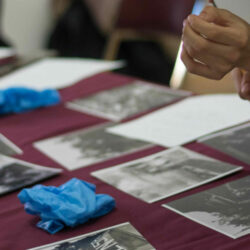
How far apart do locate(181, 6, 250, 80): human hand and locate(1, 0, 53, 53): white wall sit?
2.81m

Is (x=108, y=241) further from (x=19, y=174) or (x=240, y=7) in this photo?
(x=240, y=7)

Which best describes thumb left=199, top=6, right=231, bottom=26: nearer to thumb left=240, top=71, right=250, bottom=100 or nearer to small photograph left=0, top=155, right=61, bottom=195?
thumb left=240, top=71, right=250, bottom=100

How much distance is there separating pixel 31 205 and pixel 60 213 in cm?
5

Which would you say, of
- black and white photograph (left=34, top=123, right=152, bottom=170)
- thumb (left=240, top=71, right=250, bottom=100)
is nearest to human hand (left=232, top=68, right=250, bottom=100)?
thumb (left=240, top=71, right=250, bottom=100)

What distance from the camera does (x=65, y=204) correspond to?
80cm

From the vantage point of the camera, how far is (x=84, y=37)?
10.9 feet

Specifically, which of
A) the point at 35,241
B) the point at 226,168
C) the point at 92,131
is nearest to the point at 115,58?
the point at 92,131

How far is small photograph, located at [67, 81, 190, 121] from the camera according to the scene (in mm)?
1317

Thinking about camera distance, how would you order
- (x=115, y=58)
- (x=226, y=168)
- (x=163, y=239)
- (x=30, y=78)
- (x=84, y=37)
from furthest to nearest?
(x=84, y=37) → (x=115, y=58) → (x=30, y=78) → (x=226, y=168) → (x=163, y=239)

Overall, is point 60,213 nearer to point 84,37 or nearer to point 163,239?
point 163,239

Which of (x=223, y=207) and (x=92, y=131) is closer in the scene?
(x=223, y=207)

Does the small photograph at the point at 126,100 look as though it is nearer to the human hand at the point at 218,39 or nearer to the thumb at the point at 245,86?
the thumb at the point at 245,86

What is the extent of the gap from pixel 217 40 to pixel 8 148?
509 millimetres

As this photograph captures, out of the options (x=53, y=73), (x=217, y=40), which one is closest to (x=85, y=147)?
(x=217, y=40)
